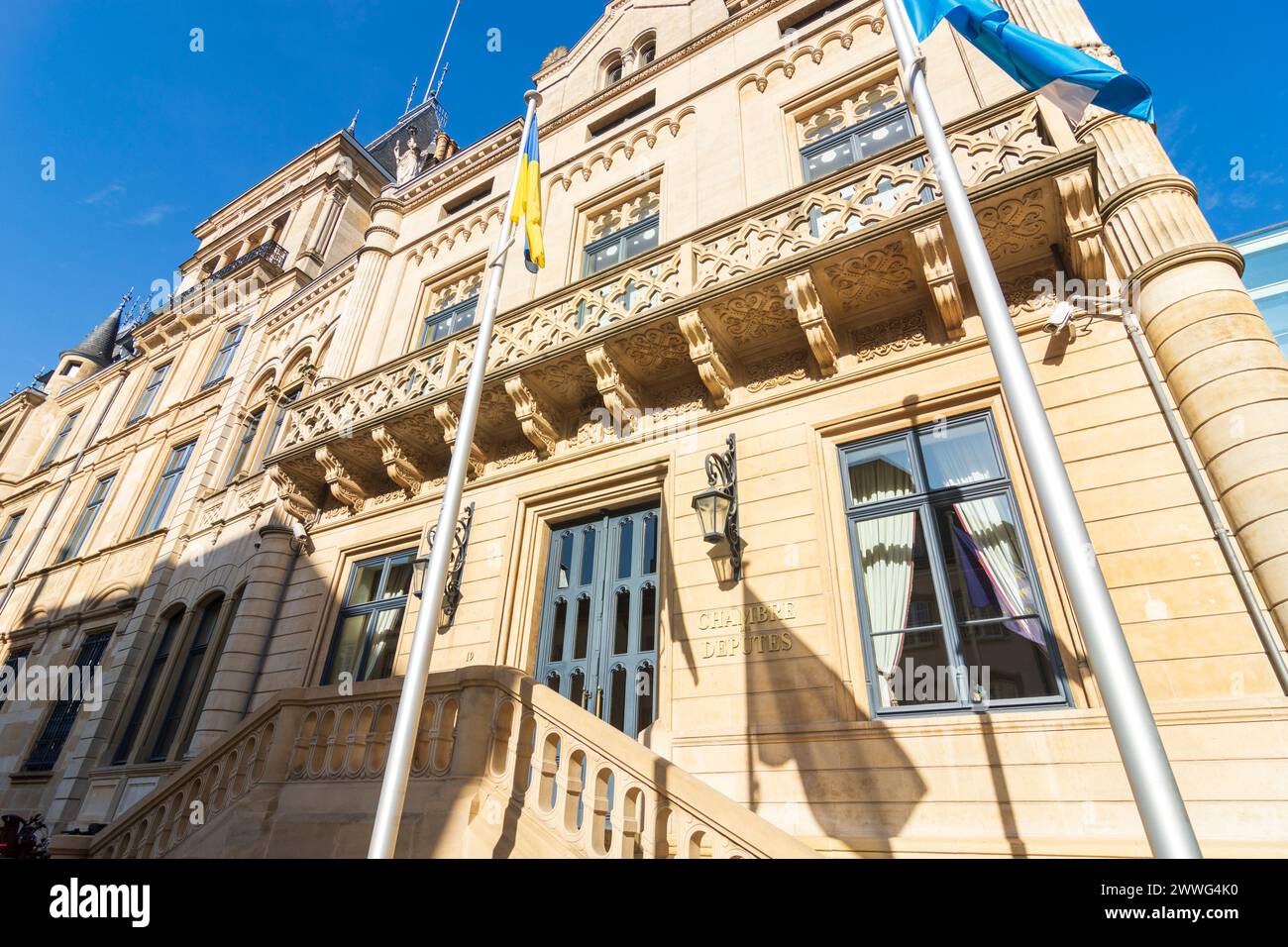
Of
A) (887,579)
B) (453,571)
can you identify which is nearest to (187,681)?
(453,571)

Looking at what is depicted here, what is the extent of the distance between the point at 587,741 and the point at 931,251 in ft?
19.3

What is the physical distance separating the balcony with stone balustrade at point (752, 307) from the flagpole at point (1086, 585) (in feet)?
9.05

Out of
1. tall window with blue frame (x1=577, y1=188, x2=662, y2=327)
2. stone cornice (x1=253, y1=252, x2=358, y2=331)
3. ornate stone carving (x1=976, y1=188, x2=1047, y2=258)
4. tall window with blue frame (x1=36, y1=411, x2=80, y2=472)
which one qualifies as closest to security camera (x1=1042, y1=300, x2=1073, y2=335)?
ornate stone carving (x1=976, y1=188, x2=1047, y2=258)

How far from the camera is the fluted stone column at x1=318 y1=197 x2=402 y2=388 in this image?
13047 mm

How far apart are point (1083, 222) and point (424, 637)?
7.16 metres

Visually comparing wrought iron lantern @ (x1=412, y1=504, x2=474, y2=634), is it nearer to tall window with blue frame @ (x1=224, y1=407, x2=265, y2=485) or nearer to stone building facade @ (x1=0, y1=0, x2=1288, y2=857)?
stone building facade @ (x1=0, y1=0, x2=1288, y2=857)

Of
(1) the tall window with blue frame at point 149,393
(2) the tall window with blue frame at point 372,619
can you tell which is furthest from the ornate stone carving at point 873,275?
(1) the tall window with blue frame at point 149,393

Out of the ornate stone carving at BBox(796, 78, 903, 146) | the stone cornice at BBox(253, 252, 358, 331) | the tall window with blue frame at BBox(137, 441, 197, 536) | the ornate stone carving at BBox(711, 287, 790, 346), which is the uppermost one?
the stone cornice at BBox(253, 252, 358, 331)

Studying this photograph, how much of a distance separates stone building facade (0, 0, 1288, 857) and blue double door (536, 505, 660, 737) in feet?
0.17

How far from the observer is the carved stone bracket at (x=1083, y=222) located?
19.4ft

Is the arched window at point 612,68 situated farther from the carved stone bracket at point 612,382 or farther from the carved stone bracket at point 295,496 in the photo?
the carved stone bracket at point 295,496
